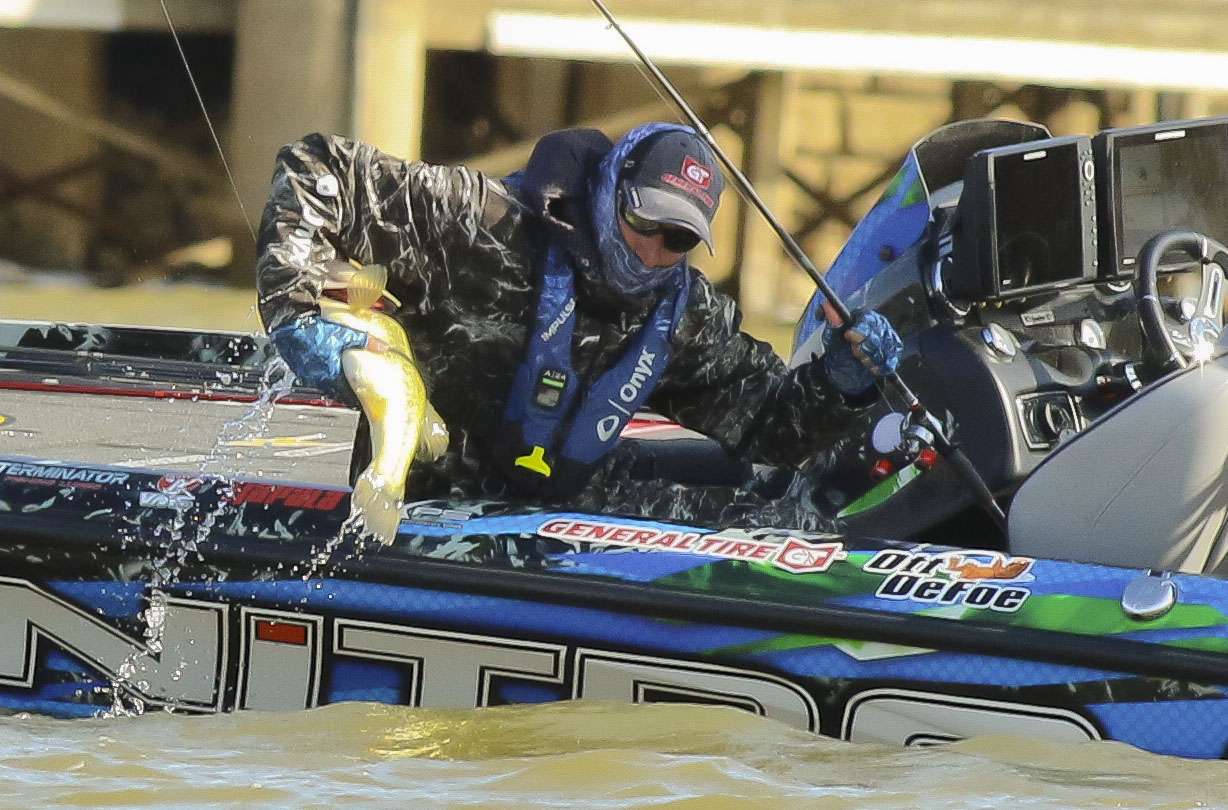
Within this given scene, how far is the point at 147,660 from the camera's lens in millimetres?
3740

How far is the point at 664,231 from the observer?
153 inches

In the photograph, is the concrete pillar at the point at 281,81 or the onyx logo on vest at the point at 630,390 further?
the concrete pillar at the point at 281,81

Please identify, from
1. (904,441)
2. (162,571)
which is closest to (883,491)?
(904,441)

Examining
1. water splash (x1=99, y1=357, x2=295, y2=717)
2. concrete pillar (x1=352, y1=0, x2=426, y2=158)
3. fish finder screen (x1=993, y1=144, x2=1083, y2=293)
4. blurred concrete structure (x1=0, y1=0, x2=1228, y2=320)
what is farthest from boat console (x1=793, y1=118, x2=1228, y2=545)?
concrete pillar (x1=352, y1=0, x2=426, y2=158)

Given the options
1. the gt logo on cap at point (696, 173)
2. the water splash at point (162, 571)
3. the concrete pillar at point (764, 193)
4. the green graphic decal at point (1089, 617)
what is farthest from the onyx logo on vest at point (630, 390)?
the concrete pillar at point (764, 193)

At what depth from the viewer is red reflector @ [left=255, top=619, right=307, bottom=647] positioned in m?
3.67

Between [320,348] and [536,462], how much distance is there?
70cm

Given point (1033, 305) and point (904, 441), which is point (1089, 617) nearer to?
point (904, 441)

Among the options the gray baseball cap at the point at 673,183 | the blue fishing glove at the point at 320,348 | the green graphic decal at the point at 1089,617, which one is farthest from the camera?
the gray baseball cap at the point at 673,183

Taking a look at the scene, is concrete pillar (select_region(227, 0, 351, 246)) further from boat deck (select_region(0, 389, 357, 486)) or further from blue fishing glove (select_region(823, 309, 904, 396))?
blue fishing glove (select_region(823, 309, 904, 396))

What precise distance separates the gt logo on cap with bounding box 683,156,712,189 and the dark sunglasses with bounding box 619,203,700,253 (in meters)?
0.11

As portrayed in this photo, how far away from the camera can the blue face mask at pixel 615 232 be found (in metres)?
3.90

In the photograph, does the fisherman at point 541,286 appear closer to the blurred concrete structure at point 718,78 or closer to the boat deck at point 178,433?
the boat deck at point 178,433

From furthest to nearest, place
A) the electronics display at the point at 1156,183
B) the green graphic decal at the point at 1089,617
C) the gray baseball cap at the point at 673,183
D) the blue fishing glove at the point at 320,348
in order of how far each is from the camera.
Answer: the electronics display at the point at 1156,183, the gray baseball cap at the point at 673,183, the blue fishing glove at the point at 320,348, the green graphic decal at the point at 1089,617
